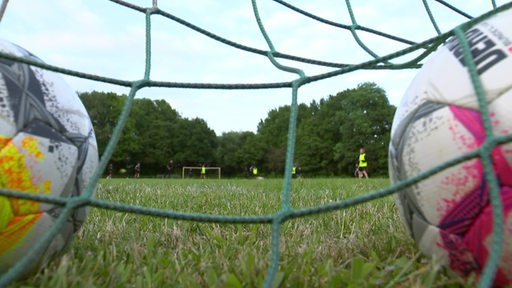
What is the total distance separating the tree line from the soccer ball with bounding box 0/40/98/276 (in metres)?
37.0

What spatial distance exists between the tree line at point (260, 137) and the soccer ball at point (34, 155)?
36956 mm

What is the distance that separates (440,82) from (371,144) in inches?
1607

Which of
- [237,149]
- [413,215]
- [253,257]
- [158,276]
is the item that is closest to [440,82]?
[413,215]

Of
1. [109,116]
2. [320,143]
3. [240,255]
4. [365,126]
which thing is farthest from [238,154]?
[240,255]

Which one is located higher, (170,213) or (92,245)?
(170,213)

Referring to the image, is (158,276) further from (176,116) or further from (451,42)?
(176,116)

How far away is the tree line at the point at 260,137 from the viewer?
140ft

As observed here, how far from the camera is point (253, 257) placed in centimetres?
153

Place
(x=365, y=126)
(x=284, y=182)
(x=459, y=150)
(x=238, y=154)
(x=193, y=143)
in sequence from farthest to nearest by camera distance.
→ (x=238, y=154)
(x=193, y=143)
(x=365, y=126)
(x=284, y=182)
(x=459, y=150)

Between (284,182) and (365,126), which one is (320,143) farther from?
(284,182)

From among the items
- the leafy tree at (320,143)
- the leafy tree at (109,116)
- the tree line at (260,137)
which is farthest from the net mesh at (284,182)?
the leafy tree at (109,116)

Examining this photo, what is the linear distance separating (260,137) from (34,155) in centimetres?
5723

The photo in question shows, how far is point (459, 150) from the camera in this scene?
1245mm

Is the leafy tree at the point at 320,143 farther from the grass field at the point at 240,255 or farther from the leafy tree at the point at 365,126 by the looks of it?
the grass field at the point at 240,255
